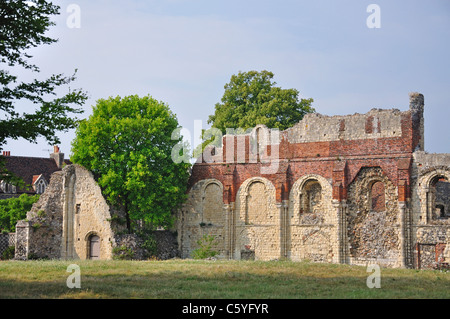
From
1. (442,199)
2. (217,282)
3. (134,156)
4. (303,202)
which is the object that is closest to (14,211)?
(134,156)

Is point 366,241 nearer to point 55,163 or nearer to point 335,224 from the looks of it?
point 335,224

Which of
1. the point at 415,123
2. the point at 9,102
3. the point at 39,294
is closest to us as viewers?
the point at 39,294

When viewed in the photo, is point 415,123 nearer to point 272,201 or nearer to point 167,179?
point 272,201

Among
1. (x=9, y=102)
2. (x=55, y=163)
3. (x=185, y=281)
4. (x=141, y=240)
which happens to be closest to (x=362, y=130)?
(x=141, y=240)

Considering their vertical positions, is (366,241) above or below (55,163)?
below

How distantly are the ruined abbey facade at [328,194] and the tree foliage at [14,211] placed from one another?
19.1 meters

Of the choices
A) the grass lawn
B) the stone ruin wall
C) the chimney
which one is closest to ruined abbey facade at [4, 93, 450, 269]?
the stone ruin wall

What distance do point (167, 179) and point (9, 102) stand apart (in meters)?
17.6

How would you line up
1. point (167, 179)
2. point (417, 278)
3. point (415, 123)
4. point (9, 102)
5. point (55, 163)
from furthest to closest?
point (55, 163)
point (167, 179)
point (415, 123)
point (417, 278)
point (9, 102)

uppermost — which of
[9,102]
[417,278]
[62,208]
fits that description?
[9,102]

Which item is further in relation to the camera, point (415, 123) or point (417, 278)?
point (415, 123)

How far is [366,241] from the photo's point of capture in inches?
1502

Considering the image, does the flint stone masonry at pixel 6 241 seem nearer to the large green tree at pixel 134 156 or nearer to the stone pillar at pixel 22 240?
the stone pillar at pixel 22 240

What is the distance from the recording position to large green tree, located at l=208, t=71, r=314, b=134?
52531mm
